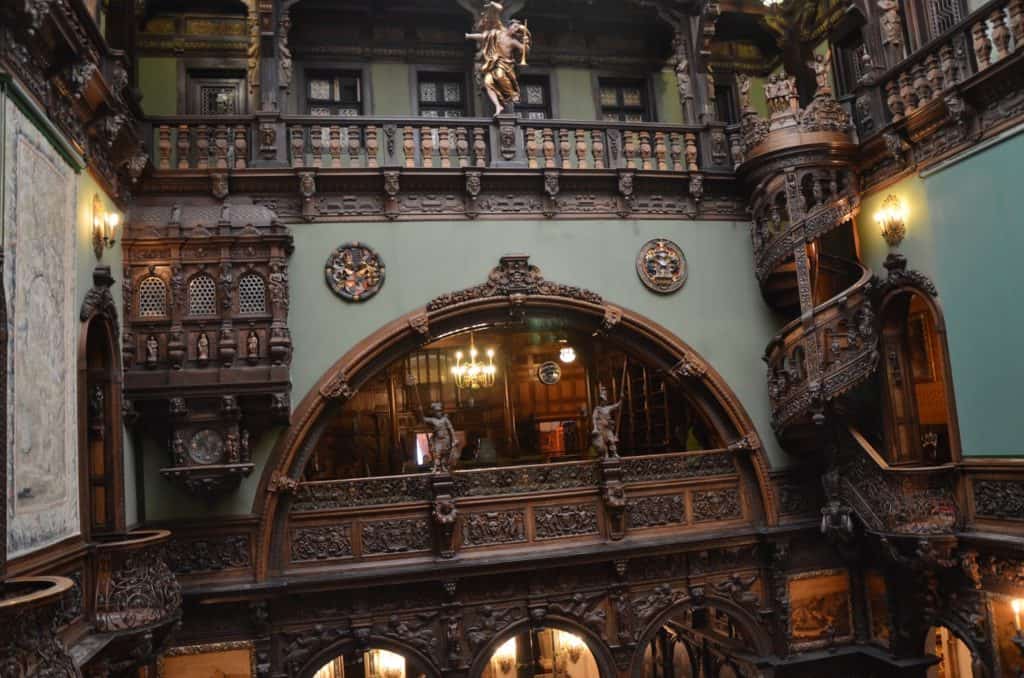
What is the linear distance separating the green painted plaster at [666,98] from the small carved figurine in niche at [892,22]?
326 centimetres

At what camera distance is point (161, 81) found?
445 inches

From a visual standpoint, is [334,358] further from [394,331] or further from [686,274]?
[686,274]

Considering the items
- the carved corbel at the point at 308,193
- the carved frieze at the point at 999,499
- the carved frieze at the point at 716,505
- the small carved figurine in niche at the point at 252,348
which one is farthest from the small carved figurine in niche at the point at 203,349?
the carved frieze at the point at 999,499

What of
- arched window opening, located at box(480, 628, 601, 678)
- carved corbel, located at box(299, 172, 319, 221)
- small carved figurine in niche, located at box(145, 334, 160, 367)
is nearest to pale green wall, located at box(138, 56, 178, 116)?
carved corbel, located at box(299, 172, 319, 221)

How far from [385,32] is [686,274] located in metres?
5.42

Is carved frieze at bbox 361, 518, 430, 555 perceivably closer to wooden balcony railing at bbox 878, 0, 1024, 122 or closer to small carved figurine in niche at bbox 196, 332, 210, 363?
small carved figurine in niche at bbox 196, 332, 210, 363

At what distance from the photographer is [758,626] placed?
10414mm

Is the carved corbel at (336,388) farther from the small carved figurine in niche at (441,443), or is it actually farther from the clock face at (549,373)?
the clock face at (549,373)

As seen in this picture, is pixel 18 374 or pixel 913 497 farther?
pixel 913 497

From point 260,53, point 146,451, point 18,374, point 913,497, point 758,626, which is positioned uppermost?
point 260,53

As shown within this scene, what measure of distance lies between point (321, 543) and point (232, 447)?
1.60m

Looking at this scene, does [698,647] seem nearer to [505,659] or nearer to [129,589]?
[505,659]

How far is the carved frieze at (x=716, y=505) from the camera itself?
10.5m

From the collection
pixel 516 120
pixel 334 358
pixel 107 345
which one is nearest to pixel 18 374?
pixel 107 345
